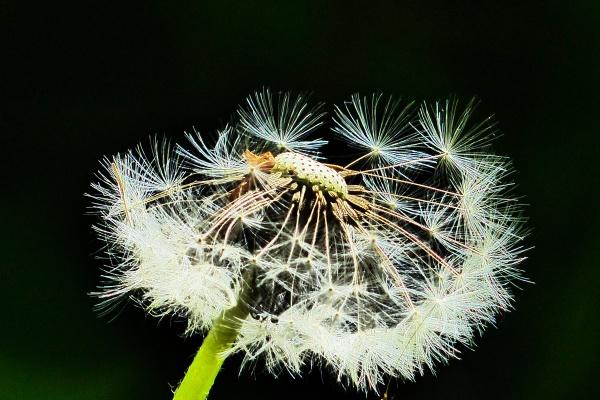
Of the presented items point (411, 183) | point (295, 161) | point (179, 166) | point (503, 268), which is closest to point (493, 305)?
point (503, 268)

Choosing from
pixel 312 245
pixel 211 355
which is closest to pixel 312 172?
pixel 312 245

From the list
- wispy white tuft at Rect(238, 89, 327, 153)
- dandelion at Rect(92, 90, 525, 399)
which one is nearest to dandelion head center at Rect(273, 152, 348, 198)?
dandelion at Rect(92, 90, 525, 399)

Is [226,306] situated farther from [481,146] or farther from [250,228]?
[481,146]

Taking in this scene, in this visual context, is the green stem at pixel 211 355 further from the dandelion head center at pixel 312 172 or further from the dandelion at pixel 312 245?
the dandelion head center at pixel 312 172

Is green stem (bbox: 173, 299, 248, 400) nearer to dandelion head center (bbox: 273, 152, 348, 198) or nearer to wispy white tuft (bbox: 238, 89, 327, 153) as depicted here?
dandelion head center (bbox: 273, 152, 348, 198)

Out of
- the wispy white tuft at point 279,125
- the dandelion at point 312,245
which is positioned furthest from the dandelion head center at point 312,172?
the wispy white tuft at point 279,125

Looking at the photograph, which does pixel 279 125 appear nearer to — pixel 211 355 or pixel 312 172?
pixel 312 172

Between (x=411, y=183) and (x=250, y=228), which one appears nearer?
(x=250, y=228)
